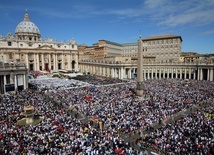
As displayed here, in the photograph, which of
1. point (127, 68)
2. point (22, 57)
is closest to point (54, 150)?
point (127, 68)

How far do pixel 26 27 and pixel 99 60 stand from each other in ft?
172

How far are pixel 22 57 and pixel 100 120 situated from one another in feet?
222

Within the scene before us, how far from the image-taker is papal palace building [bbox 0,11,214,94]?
208 feet

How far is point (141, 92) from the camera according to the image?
3139cm

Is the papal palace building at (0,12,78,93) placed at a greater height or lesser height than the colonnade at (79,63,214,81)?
greater

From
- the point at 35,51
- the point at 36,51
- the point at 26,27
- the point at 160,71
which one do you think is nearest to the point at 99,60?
the point at 160,71

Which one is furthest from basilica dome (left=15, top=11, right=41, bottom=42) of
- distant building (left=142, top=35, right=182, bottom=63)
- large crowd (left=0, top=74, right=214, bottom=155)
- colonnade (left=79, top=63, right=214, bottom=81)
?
large crowd (left=0, top=74, right=214, bottom=155)

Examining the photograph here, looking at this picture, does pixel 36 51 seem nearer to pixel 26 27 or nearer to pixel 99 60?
pixel 99 60

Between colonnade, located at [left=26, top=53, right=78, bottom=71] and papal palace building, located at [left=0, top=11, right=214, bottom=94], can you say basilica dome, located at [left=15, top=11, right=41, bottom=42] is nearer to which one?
papal palace building, located at [left=0, top=11, right=214, bottom=94]

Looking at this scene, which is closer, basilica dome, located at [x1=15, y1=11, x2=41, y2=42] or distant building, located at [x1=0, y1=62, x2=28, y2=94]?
distant building, located at [x1=0, y1=62, x2=28, y2=94]

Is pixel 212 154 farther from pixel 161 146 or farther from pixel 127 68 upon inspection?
pixel 127 68

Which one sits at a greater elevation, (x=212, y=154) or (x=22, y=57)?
(x=22, y=57)

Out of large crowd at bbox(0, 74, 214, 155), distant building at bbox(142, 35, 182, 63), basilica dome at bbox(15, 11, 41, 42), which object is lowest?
large crowd at bbox(0, 74, 214, 155)

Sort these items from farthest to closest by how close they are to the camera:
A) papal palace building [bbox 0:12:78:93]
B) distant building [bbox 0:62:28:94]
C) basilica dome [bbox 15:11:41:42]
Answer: basilica dome [bbox 15:11:41:42]
papal palace building [bbox 0:12:78:93]
distant building [bbox 0:62:28:94]
